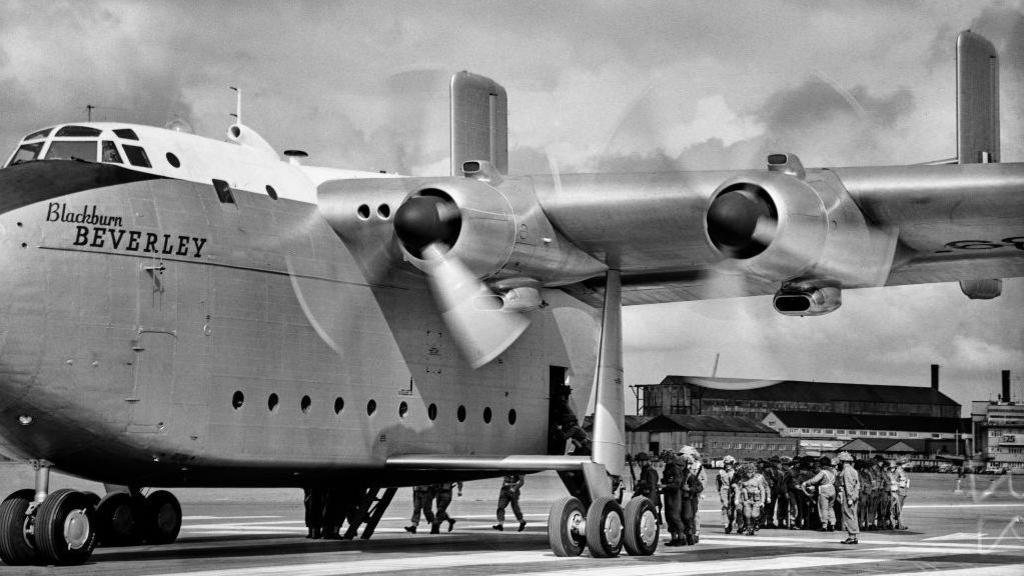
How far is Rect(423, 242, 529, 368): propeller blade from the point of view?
13.1 m

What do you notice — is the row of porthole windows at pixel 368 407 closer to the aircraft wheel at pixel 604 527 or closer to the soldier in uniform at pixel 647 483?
the soldier in uniform at pixel 647 483

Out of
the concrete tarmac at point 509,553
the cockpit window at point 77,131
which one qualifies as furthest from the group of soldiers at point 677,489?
the cockpit window at point 77,131

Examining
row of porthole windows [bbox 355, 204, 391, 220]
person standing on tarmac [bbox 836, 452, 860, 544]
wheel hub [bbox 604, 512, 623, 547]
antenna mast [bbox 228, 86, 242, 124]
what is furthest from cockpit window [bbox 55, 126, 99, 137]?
person standing on tarmac [bbox 836, 452, 860, 544]

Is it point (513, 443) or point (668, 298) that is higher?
point (668, 298)

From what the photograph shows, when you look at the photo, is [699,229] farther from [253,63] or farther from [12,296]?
[12,296]

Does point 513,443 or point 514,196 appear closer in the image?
point 514,196

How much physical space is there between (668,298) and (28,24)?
30.3 ft

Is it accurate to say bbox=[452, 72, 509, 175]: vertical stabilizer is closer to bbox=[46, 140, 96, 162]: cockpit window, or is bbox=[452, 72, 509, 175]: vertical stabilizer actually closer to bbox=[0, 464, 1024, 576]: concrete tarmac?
bbox=[46, 140, 96, 162]: cockpit window

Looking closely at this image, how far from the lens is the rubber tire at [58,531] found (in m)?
11.7

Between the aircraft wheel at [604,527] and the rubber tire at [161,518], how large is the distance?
5248 millimetres

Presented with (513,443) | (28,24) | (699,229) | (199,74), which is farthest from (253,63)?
(513,443)

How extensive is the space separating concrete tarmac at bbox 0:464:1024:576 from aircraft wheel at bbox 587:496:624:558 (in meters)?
0.20

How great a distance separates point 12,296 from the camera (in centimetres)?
1126

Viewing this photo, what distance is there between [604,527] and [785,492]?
403 inches
